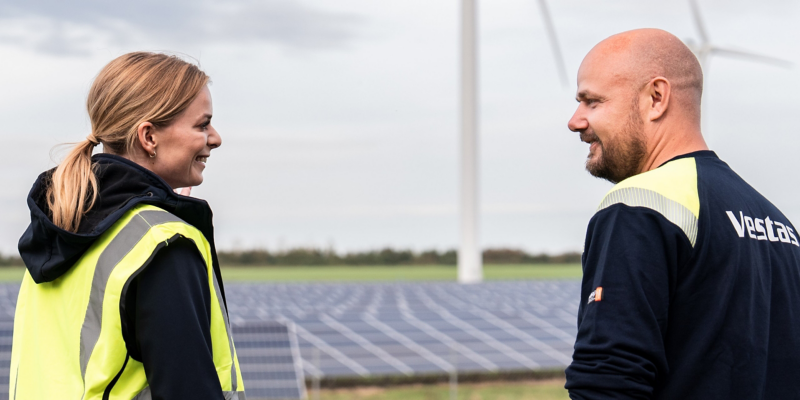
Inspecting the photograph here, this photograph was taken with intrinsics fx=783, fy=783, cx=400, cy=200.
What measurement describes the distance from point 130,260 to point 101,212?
0.88ft

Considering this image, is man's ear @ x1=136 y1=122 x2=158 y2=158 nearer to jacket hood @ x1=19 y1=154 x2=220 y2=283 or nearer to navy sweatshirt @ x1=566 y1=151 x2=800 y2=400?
jacket hood @ x1=19 y1=154 x2=220 y2=283

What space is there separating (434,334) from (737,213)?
625 inches

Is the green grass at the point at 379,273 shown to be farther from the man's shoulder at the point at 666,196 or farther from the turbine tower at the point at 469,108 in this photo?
the man's shoulder at the point at 666,196

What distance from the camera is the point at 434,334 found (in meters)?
18.3

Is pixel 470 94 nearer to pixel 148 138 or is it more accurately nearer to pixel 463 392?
pixel 463 392

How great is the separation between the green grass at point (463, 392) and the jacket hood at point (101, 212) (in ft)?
47.5

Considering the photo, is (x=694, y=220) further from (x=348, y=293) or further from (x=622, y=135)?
(x=348, y=293)

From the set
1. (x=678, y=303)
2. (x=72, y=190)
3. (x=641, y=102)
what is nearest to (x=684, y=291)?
(x=678, y=303)

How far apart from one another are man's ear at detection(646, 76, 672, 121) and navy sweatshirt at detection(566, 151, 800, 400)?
0.29m

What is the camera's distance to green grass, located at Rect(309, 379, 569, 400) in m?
17.2

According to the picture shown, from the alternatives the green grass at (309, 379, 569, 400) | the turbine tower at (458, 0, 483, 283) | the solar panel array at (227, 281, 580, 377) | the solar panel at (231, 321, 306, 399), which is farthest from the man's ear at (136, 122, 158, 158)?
the turbine tower at (458, 0, 483, 283)

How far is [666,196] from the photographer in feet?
8.74

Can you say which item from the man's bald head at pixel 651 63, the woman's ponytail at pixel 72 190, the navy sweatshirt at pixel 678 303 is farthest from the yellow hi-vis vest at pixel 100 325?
the man's bald head at pixel 651 63

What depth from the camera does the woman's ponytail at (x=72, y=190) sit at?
277 centimetres
